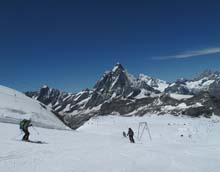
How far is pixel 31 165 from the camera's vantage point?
1323 cm

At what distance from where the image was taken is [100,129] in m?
55.0

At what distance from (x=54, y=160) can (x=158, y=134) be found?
29.5 metres

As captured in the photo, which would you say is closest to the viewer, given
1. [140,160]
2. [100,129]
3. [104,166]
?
[104,166]

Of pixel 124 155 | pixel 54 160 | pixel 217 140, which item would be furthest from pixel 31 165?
pixel 217 140

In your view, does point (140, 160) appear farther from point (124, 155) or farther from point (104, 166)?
point (104, 166)

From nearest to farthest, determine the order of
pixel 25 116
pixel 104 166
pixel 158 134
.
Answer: pixel 104 166, pixel 25 116, pixel 158 134

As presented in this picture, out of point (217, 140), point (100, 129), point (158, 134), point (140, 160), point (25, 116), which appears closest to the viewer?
point (140, 160)

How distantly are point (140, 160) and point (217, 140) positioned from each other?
61.9 ft

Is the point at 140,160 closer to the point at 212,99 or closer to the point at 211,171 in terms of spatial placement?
the point at 211,171

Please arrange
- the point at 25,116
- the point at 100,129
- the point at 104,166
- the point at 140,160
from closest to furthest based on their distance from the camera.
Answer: the point at 104,166 → the point at 140,160 → the point at 25,116 → the point at 100,129

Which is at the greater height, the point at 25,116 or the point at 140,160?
the point at 25,116

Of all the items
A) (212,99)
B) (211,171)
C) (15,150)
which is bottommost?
(211,171)

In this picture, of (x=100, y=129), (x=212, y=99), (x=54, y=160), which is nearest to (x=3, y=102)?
(x=100, y=129)

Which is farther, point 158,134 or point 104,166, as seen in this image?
point 158,134
